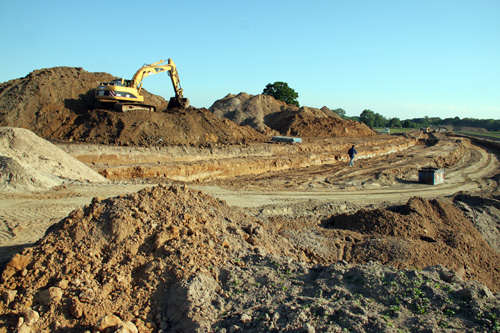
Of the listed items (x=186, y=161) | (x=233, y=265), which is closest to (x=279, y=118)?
(x=186, y=161)

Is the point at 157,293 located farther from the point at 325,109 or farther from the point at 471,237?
the point at 325,109

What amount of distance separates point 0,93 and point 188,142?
1204cm

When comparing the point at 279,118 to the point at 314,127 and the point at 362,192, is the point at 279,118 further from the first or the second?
the point at 362,192

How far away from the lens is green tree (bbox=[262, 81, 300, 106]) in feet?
189

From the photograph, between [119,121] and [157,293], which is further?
[119,121]

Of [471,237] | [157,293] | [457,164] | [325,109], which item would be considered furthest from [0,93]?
[325,109]

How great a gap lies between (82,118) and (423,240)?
18745 mm

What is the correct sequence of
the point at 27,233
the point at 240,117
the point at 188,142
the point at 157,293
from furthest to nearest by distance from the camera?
the point at 240,117 < the point at 188,142 < the point at 27,233 < the point at 157,293

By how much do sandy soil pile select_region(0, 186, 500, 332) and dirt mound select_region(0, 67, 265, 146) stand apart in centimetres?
1393

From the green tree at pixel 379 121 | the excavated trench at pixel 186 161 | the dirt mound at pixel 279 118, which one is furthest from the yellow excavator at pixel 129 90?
the green tree at pixel 379 121

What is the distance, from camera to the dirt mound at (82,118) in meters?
19.8

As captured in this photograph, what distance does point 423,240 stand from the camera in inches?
333

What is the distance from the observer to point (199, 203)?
6664 millimetres

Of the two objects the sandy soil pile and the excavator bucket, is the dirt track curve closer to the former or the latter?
the sandy soil pile
